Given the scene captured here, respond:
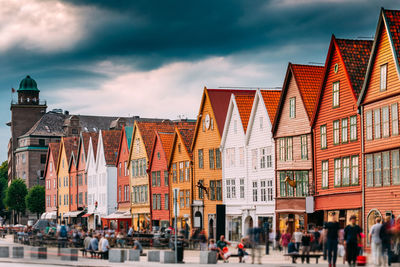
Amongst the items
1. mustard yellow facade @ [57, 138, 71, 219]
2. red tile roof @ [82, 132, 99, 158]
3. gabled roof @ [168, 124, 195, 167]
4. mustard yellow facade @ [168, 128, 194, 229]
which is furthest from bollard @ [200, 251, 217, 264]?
mustard yellow facade @ [57, 138, 71, 219]

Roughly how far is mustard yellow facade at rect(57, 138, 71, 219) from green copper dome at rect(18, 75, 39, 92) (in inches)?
2389

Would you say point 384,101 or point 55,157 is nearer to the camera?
point 384,101

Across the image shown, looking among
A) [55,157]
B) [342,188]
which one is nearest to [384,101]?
[342,188]

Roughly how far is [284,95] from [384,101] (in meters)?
13.9

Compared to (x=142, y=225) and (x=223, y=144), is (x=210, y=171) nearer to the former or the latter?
(x=223, y=144)

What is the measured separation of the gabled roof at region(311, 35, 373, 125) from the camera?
52.8m

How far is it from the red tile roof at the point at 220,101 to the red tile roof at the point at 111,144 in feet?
102

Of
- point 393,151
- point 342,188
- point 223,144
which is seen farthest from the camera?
point 223,144

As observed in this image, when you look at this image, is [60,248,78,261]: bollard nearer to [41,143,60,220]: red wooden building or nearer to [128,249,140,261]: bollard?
[128,249,140,261]: bollard

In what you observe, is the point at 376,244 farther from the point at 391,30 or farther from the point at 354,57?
the point at 354,57

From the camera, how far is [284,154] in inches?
2429

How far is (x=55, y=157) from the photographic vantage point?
13038cm

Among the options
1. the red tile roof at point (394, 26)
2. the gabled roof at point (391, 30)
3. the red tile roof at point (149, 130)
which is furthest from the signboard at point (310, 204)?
the red tile roof at point (149, 130)

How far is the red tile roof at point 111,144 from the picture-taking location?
103 meters
